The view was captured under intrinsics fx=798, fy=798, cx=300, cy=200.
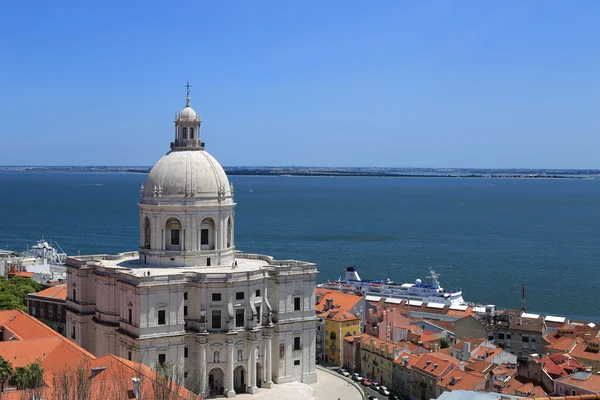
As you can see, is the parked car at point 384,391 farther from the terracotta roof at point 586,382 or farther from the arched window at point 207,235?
the arched window at point 207,235

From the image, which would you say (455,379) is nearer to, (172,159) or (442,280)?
(172,159)

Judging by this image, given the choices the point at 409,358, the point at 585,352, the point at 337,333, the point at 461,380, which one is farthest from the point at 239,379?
the point at 585,352

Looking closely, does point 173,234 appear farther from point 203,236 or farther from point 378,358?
point 378,358

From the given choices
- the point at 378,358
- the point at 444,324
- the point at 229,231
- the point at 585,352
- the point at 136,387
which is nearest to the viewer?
the point at 136,387

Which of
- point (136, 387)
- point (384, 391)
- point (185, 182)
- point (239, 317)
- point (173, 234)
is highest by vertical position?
point (185, 182)

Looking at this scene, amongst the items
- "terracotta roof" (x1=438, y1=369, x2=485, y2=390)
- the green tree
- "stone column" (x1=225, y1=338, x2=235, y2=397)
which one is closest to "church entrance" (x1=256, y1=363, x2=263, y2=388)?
"stone column" (x1=225, y1=338, x2=235, y2=397)

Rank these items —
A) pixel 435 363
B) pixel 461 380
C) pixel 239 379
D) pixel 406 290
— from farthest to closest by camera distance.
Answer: pixel 406 290 → pixel 435 363 → pixel 461 380 → pixel 239 379

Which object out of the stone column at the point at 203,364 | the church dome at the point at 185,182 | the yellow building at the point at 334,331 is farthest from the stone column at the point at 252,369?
the yellow building at the point at 334,331
